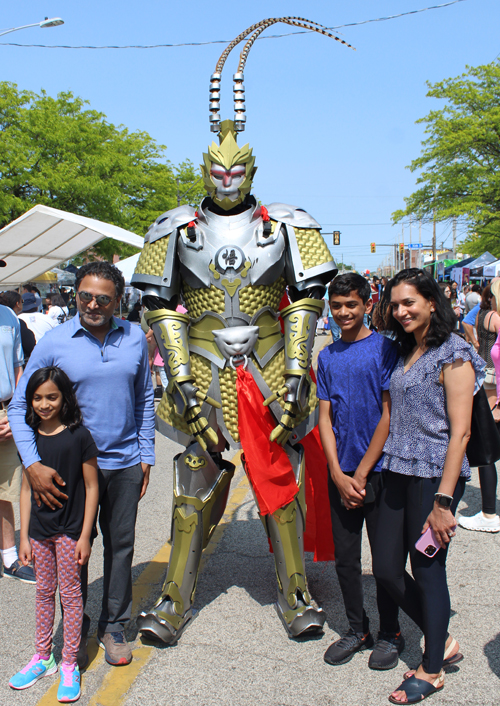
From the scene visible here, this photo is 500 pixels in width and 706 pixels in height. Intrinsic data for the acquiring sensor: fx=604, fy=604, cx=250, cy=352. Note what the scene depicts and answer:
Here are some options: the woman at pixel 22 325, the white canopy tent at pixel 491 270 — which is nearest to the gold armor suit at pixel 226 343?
the woman at pixel 22 325

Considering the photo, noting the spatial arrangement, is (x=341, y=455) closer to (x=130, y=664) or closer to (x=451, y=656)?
(x=451, y=656)

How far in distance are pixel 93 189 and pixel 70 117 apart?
10.6ft

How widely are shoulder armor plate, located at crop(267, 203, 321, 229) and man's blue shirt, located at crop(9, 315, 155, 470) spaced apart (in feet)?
3.38

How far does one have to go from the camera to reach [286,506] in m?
3.12

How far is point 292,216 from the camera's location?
3258mm

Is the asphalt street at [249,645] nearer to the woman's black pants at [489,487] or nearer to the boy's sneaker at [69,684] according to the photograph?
the boy's sneaker at [69,684]

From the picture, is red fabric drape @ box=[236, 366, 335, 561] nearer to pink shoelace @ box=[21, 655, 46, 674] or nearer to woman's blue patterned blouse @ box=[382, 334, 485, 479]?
woman's blue patterned blouse @ box=[382, 334, 485, 479]

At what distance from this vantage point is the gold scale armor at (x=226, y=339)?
3123 mm

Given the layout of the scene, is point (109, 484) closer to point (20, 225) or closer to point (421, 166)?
point (20, 225)

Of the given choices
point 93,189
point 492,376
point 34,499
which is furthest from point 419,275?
point 93,189

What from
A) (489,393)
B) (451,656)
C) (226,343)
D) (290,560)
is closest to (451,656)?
(451,656)

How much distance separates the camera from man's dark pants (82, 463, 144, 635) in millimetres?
2811

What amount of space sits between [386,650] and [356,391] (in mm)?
1178

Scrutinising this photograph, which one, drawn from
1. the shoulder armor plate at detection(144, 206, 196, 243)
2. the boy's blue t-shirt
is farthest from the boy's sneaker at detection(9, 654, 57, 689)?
the shoulder armor plate at detection(144, 206, 196, 243)
